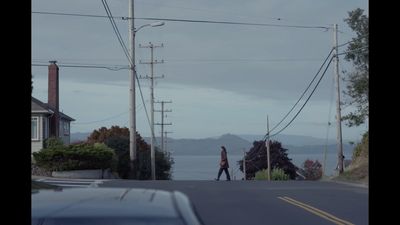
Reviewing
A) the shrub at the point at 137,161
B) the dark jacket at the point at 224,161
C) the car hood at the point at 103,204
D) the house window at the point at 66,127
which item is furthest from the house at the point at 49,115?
the car hood at the point at 103,204

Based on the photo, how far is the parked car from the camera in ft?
12.1

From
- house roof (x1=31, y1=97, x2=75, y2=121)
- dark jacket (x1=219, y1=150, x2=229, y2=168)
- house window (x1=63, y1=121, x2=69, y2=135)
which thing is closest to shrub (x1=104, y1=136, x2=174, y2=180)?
house roof (x1=31, y1=97, x2=75, y2=121)

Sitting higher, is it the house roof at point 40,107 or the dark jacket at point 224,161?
the house roof at point 40,107

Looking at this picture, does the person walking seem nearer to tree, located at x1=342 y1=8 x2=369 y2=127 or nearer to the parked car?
tree, located at x1=342 y1=8 x2=369 y2=127

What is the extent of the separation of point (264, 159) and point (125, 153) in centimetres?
2713

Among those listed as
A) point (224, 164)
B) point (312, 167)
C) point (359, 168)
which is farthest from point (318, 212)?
point (312, 167)

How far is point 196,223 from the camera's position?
3.97m

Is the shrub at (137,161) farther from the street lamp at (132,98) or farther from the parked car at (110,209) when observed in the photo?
the parked car at (110,209)

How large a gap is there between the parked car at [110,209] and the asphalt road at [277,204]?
894 centimetres

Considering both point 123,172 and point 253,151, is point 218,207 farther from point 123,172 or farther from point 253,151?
point 253,151

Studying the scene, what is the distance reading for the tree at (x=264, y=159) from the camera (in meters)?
62.1

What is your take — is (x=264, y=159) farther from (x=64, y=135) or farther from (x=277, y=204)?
(x=277, y=204)

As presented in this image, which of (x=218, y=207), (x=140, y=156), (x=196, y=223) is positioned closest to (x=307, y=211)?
(x=218, y=207)
